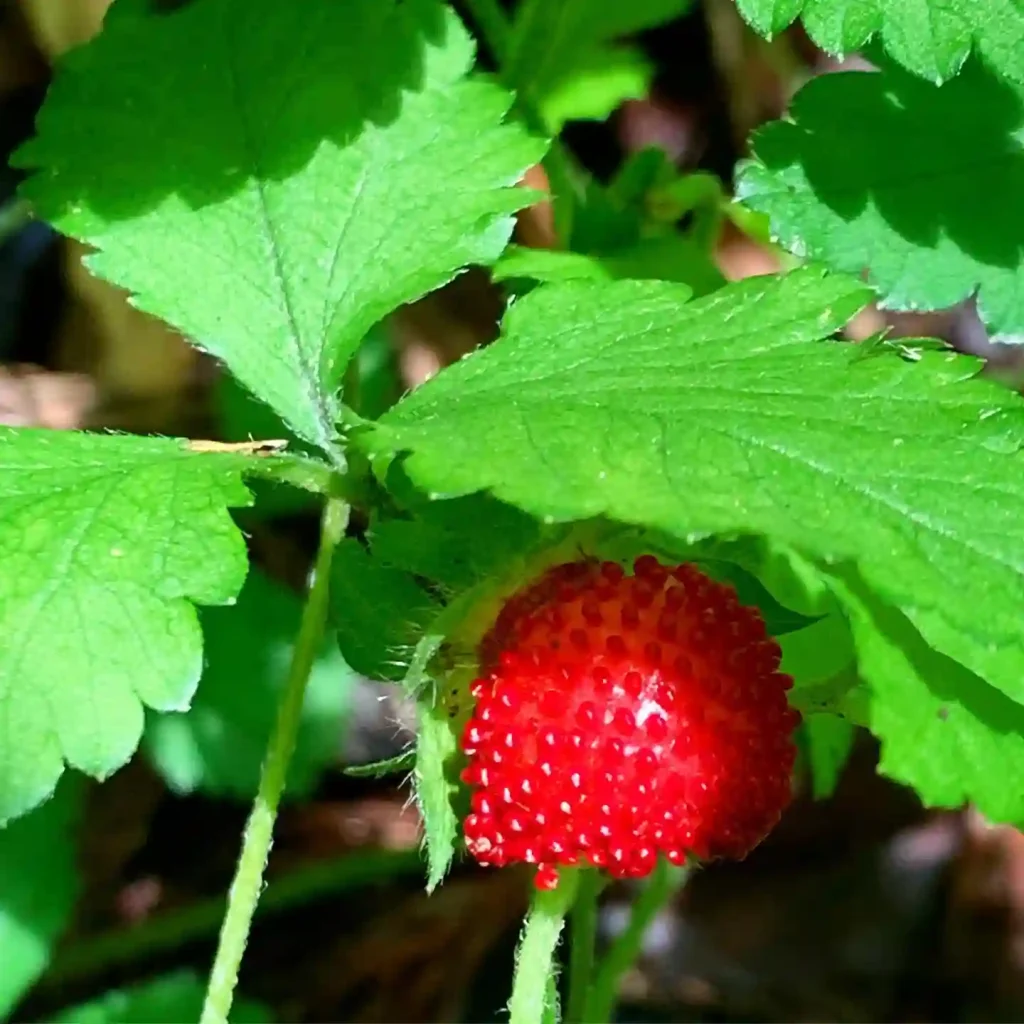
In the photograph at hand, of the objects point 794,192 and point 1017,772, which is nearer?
point 1017,772

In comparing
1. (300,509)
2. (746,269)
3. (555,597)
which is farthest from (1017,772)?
(746,269)

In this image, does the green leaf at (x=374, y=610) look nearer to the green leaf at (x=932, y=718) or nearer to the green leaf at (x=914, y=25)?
the green leaf at (x=932, y=718)

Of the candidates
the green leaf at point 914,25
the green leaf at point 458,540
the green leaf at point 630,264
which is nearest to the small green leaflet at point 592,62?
the green leaf at point 630,264

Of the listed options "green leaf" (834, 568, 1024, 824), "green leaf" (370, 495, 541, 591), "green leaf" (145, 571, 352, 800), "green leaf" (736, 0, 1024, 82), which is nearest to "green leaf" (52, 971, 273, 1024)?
"green leaf" (145, 571, 352, 800)

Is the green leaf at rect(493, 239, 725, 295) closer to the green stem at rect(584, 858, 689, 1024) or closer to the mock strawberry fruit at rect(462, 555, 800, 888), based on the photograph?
the mock strawberry fruit at rect(462, 555, 800, 888)

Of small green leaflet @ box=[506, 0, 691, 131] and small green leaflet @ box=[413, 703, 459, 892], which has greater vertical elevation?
small green leaflet @ box=[413, 703, 459, 892]

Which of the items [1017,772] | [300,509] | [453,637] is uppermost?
[453,637]

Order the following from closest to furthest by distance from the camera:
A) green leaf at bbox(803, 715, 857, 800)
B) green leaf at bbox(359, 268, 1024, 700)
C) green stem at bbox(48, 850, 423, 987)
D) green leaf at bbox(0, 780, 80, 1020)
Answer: green leaf at bbox(359, 268, 1024, 700) → green leaf at bbox(803, 715, 857, 800) → green leaf at bbox(0, 780, 80, 1020) → green stem at bbox(48, 850, 423, 987)

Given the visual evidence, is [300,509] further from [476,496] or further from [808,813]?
[476,496]
